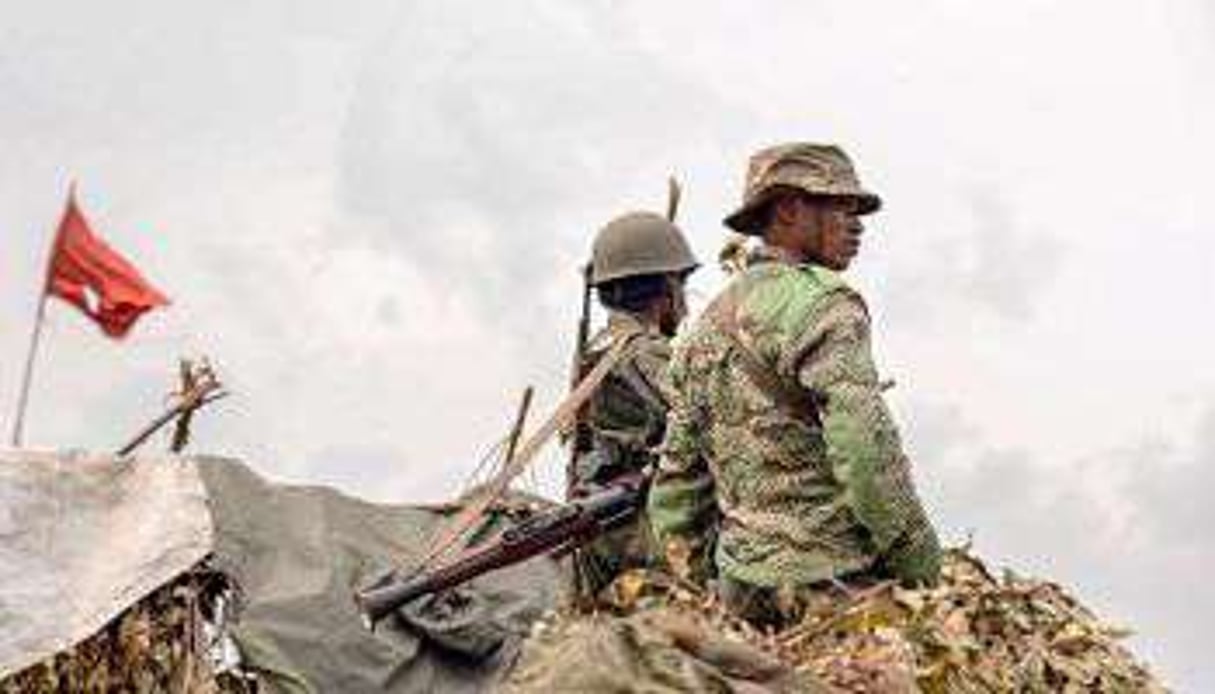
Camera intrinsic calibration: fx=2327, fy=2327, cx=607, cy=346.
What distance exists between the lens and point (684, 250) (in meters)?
10.2

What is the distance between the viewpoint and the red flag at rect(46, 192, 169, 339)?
15258 mm

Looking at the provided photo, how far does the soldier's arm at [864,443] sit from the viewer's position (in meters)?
6.10

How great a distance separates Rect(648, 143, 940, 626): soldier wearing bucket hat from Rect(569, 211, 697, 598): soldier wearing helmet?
2502mm

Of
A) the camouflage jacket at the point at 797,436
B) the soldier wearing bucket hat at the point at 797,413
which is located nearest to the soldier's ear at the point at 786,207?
the soldier wearing bucket hat at the point at 797,413

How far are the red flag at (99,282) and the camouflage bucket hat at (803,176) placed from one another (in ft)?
29.9

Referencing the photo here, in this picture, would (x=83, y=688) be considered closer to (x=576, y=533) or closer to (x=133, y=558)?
(x=133, y=558)

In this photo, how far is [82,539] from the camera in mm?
10812

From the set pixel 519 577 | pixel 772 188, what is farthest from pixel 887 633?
pixel 519 577

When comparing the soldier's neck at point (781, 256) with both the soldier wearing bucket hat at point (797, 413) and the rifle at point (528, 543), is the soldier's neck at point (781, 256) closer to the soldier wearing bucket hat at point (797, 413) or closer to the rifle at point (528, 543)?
the soldier wearing bucket hat at point (797, 413)

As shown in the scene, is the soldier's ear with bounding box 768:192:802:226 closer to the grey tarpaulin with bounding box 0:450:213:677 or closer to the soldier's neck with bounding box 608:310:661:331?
the soldier's neck with bounding box 608:310:661:331

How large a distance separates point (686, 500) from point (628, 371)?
2366 mm

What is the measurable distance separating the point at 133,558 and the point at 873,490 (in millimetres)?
5412

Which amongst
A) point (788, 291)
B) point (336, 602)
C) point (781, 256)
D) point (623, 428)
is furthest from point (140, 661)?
point (788, 291)

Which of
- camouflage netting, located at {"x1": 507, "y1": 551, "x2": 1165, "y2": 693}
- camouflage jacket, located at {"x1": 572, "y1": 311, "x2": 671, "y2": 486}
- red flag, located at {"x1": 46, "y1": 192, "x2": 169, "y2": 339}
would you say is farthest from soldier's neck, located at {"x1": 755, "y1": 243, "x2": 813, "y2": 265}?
red flag, located at {"x1": 46, "y1": 192, "x2": 169, "y2": 339}
